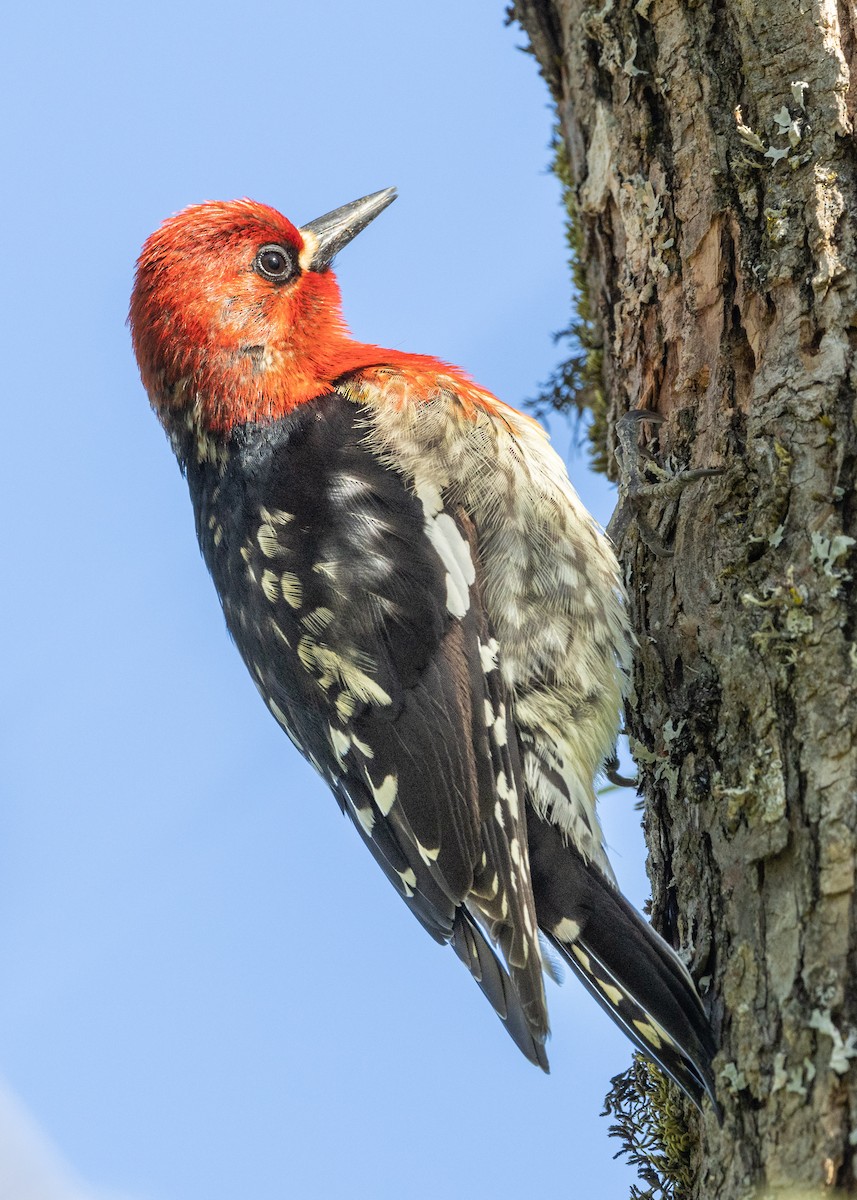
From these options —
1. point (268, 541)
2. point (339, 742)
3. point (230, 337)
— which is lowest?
point (339, 742)

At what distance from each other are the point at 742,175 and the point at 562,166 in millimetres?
1455

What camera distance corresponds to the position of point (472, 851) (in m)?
2.99

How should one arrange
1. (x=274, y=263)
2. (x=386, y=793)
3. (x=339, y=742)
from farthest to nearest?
(x=274, y=263), (x=339, y=742), (x=386, y=793)

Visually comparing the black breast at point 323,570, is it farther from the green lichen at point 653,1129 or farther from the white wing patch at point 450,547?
the green lichen at point 653,1129

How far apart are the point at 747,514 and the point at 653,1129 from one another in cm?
141

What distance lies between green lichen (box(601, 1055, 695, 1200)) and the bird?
18cm

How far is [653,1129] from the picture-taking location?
8.96 feet

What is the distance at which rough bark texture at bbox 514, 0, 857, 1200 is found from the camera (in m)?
2.08

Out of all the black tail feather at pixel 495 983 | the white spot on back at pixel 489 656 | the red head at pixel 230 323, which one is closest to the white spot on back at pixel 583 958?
the black tail feather at pixel 495 983

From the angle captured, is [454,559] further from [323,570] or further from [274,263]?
[274,263]

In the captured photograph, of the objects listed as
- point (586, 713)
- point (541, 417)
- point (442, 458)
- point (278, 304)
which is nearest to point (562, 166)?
point (541, 417)

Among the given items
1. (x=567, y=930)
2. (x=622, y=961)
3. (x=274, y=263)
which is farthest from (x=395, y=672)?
(x=274, y=263)

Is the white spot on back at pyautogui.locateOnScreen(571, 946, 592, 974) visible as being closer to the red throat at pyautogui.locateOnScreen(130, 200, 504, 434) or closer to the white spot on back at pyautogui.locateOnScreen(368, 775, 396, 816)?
the white spot on back at pyautogui.locateOnScreen(368, 775, 396, 816)

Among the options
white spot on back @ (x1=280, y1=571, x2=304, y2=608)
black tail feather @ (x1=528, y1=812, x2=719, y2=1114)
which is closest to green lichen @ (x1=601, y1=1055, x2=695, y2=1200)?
black tail feather @ (x1=528, y1=812, x2=719, y2=1114)
